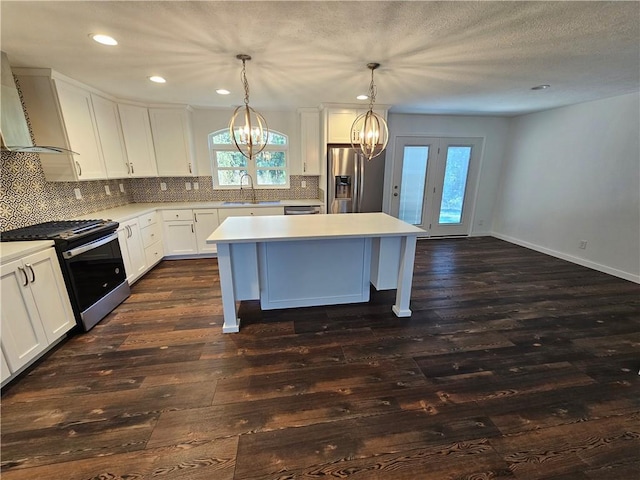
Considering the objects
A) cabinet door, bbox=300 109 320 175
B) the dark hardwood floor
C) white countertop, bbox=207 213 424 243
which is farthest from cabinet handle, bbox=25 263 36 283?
cabinet door, bbox=300 109 320 175

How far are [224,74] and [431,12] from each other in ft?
6.62

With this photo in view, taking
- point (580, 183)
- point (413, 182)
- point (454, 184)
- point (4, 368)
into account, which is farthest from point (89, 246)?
point (580, 183)

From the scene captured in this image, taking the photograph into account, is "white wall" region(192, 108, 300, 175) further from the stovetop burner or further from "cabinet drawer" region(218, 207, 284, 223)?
the stovetop burner

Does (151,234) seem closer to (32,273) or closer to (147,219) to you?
(147,219)

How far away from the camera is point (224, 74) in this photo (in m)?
2.72

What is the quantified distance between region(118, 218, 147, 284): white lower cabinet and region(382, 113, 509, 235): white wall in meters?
4.19

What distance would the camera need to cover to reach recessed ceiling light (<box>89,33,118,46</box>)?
1902mm

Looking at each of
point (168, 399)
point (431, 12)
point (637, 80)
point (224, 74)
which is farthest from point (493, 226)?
point (168, 399)

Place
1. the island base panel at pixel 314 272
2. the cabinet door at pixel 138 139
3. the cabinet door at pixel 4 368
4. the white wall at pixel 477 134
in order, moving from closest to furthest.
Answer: the cabinet door at pixel 4 368 → the island base panel at pixel 314 272 → the cabinet door at pixel 138 139 → the white wall at pixel 477 134

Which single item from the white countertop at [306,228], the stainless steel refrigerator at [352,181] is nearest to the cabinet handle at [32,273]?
the white countertop at [306,228]

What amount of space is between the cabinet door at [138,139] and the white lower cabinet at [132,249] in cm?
103

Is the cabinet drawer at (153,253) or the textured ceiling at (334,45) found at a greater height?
the textured ceiling at (334,45)

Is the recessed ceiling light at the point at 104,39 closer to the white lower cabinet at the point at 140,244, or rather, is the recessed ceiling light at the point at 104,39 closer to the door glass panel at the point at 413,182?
the white lower cabinet at the point at 140,244

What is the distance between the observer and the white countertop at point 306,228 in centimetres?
234
